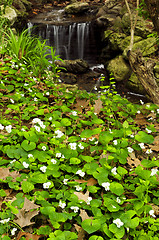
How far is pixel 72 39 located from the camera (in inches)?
402

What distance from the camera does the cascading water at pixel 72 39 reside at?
1009 centimetres

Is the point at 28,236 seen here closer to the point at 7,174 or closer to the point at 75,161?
the point at 7,174

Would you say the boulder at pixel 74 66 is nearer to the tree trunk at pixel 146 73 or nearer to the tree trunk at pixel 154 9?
the tree trunk at pixel 154 9

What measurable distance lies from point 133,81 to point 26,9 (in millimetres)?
8614

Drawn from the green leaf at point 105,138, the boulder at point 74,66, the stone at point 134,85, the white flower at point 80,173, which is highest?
the green leaf at point 105,138

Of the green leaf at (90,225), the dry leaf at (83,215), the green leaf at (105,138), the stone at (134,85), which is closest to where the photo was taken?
the green leaf at (90,225)

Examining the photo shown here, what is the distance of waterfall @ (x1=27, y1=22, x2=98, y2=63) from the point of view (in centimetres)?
1010

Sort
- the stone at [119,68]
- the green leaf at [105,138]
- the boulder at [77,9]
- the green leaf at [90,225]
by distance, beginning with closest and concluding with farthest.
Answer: the green leaf at [90,225]
the green leaf at [105,138]
the stone at [119,68]
the boulder at [77,9]

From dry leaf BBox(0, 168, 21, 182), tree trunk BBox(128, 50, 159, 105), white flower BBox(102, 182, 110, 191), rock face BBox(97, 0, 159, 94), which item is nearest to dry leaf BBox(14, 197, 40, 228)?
dry leaf BBox(0, 168, 21, 182)

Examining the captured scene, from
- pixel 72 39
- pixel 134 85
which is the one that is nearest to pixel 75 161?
pixel 134 85

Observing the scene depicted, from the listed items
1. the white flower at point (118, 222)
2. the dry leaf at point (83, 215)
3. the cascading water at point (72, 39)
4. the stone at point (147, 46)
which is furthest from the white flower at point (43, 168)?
the cascading water at point (72, 39)

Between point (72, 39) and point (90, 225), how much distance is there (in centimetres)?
968

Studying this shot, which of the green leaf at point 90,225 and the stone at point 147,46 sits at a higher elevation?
the green leaf at point 90,225

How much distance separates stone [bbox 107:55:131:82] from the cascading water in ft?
5.43
